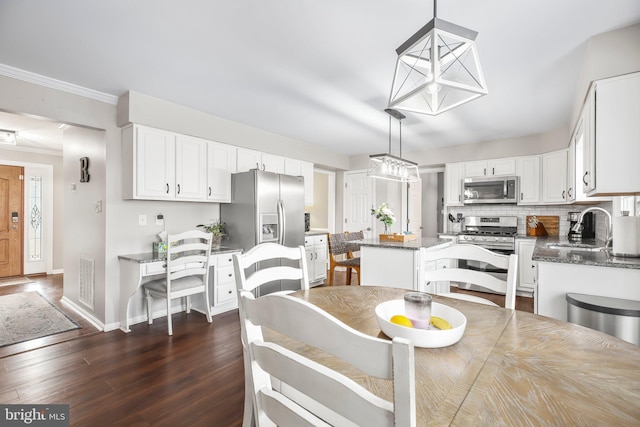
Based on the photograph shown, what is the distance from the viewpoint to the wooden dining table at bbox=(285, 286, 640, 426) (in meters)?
0.64

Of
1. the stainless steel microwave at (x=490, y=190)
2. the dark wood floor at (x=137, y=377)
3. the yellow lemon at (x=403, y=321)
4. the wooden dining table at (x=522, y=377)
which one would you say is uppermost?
the stainless steel microwave at (x=490, y=190)

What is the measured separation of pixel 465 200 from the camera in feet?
16.8

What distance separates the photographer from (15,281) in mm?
5137

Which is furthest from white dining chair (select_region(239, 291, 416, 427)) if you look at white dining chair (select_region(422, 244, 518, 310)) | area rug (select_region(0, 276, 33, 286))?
area rug (select_region(0, 276, 33, 286))

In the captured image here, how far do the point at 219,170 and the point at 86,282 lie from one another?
6.42 feet

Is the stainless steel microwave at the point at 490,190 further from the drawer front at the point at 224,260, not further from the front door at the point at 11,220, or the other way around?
the front door at the point at 11,220

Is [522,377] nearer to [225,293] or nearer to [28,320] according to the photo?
[225,293]

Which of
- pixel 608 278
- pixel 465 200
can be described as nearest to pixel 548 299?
pixel 608 278

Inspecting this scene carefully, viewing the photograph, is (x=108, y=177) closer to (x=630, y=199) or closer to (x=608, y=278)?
(x=608, y=278)

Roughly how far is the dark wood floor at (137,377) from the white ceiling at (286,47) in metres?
2.42

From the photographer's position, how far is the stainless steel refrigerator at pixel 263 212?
3.78 metres

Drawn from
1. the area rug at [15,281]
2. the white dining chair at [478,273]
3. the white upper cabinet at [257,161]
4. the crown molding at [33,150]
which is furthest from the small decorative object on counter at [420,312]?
the crown molding at [33,150]

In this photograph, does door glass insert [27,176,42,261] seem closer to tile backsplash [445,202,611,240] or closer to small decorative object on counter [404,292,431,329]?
small decorative object on counter [404,292,431,329]

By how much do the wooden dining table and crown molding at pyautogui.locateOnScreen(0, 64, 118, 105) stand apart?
3.42 metres
